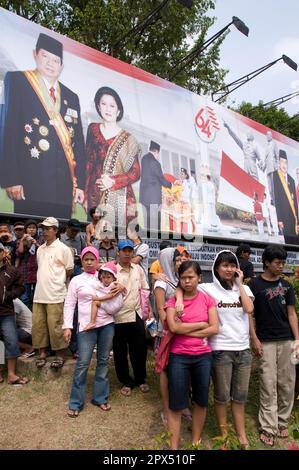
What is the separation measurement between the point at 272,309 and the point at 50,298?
6.70 ft

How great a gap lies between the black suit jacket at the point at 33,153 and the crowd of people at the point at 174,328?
1.72 meters

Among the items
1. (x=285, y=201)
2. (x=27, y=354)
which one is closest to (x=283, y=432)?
(x=27, y=354)

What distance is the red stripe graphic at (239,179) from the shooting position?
29.2ft

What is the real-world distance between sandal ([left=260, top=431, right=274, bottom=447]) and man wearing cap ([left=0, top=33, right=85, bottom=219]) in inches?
152

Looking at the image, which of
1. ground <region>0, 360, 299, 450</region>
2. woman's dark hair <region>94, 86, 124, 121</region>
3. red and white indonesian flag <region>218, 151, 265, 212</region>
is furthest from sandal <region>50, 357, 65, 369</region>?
red and white indonesian flag <region>218, 151, 265, 212</region>

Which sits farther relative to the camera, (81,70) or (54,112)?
(81,70)

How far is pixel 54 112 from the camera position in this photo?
18.6 feet

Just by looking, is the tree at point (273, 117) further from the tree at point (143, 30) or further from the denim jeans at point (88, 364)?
the denim jeans at point (88, 364)

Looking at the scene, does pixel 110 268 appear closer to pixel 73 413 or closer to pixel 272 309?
pixel 73 413

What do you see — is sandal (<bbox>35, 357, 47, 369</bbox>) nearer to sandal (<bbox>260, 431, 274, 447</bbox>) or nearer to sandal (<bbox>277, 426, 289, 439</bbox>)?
sandal (<bbox>260, 431, 274, 447</bbox>)
